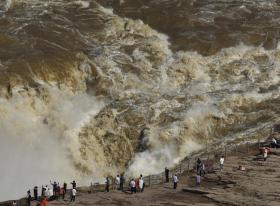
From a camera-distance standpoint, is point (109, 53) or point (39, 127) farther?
point (109, 53)

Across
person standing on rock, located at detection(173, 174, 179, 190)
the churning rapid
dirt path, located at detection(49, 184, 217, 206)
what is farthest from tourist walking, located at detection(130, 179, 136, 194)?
the churning rapid

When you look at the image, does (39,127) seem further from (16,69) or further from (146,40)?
(146,40)

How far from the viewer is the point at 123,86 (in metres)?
59.9

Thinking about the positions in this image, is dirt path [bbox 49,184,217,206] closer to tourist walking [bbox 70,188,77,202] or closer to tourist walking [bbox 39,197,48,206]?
tourist walking [bbox 70,188,77,202]

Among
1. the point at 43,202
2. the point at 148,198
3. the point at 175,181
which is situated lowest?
the point at 43,202

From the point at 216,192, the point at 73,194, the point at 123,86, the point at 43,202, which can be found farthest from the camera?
the point at 123,86

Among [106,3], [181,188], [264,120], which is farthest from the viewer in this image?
[106,3]

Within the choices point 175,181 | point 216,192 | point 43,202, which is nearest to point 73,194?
point 43,202

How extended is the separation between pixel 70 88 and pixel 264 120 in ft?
51.9

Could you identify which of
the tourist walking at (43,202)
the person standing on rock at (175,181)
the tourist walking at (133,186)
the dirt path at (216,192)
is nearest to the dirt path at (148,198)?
the dirt path at (216,192)

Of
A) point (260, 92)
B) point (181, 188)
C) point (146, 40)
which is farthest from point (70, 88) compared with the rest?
point (181, 188)

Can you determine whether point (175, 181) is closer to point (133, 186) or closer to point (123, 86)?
point (133, 186)

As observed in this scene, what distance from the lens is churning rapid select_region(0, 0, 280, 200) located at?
177ft

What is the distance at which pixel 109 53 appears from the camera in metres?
63.8
